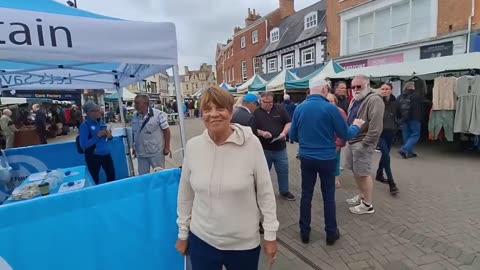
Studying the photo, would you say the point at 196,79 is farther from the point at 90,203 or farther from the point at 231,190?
the point at 231,190

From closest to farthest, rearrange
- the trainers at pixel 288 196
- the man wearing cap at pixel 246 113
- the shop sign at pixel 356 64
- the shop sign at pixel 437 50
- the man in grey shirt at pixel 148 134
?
the man wearing cap at pixel 246 113, the man in grey shirt at pixel 148 134, the trainers at pixel 288 196, the shop sign at pixel 437 50, the shop sign at pixel 356 64

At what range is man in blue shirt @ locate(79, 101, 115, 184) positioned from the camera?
4.23 metres

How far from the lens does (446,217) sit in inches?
155

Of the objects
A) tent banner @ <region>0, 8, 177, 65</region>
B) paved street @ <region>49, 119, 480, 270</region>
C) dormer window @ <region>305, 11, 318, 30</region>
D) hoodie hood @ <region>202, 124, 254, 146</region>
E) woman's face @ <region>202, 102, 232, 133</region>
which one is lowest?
paved street @ <region>49, 119, 480, 270</region>

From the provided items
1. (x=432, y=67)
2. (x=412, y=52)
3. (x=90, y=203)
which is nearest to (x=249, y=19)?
(x=412, y=52)

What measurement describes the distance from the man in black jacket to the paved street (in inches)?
72.9

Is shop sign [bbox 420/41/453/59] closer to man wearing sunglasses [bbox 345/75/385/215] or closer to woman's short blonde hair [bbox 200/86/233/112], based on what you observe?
man wearing sunglasses [bbox 345/75/385/215]

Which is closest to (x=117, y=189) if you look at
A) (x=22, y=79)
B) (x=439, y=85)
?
(x=22, y=79)

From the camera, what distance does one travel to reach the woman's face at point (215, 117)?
1639mm

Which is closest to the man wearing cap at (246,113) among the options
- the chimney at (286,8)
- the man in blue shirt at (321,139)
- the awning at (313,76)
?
the man in blue shirt at (321,139)

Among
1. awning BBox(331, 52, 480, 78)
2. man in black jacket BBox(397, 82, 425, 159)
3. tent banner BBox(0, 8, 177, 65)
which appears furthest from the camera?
awning BBox(331, 52, 480, 78)

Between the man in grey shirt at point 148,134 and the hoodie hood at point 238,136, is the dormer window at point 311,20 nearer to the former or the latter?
the man in grey shirt at point 148,134

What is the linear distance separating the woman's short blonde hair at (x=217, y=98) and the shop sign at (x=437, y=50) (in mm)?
14222

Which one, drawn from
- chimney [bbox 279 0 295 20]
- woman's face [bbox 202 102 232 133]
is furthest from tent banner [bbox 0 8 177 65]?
chimney [bbox 279 0 295 20]
